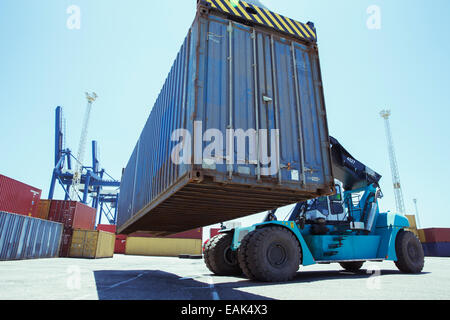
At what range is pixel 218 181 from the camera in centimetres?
454

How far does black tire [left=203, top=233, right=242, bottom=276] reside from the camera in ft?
28.9

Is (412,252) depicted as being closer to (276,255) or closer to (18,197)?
(276,255)

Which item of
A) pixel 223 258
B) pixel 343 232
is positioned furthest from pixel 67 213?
pixel 343 232

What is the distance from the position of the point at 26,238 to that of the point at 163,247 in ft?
62.2

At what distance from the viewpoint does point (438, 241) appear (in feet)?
107

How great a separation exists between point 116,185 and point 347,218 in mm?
36929

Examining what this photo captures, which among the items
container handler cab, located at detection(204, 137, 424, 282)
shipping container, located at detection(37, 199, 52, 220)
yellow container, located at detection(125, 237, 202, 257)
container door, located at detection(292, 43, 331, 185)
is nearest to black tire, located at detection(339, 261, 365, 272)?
container handler cab, located at detection(204, 137, 424, 282)

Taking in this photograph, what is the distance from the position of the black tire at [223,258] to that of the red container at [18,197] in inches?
595

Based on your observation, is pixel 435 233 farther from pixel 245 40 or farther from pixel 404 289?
pixel 245 40

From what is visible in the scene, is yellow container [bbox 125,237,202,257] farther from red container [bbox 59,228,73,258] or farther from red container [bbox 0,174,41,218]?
red container [bbox 0,174,41,218]

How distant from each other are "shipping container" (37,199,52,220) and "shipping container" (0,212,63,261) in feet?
8.44

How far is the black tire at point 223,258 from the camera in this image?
882 centimetres

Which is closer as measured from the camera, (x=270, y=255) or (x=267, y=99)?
(x=267, y=99)
